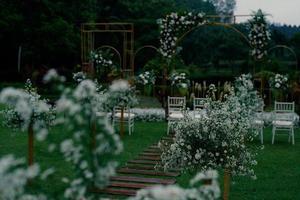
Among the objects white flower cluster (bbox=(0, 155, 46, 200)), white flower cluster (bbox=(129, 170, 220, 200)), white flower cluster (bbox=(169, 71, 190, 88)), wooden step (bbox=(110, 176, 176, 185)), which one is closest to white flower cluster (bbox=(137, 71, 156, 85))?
white flower cluster (bbox=(169, 71, 190, 88))

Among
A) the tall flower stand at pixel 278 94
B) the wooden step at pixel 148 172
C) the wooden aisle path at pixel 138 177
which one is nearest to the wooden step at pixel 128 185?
the wooden aisle path at pixel 138 177

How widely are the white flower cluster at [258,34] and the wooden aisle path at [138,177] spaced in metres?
7.24

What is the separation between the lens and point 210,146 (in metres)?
5.80

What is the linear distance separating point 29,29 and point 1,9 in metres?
1.78

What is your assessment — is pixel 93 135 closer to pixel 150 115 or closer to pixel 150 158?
pixel 150 158

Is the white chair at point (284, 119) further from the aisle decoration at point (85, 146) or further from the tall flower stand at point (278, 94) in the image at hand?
the aisle decoration at point (85, 146)

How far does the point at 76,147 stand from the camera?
8.59 feet

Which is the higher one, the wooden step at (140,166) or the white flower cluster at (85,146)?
the white flower cluster at (85,146)

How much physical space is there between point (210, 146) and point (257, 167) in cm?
401

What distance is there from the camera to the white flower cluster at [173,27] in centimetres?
1702

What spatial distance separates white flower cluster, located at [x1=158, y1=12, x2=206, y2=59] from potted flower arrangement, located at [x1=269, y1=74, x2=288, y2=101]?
10.8ft

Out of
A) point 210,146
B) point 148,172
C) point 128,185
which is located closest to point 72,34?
point 148,172

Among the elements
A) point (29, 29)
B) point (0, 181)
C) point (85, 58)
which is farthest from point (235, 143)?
point (29, 29)

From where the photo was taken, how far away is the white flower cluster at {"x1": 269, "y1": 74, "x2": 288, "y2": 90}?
1482cm
